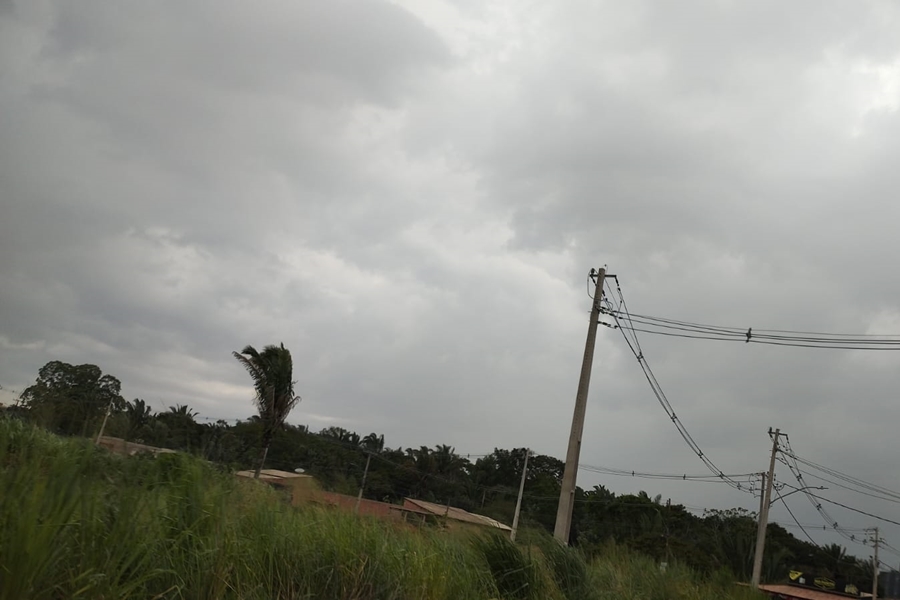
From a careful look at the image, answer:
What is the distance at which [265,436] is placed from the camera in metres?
22.7

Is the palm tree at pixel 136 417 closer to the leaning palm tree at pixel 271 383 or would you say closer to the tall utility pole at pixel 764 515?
the leaning palm tree at pixel 271 383

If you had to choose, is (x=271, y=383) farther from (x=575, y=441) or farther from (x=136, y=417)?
(x=136, y=417)

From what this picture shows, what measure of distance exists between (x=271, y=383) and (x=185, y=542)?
1834 cm

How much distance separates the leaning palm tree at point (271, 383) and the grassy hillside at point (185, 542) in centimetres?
1506

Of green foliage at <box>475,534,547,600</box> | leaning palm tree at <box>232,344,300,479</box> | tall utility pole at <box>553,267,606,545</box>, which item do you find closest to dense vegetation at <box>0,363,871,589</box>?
leaning palm tree at <box>232,344,300,479</box>

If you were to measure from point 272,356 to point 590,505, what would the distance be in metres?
42.2

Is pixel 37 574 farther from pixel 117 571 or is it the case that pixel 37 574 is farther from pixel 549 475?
pixel 549 475

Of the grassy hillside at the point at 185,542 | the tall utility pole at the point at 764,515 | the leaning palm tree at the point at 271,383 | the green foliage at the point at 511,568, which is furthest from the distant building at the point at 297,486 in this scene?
the tall utility pole at the point at 764,515

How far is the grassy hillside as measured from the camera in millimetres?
3941

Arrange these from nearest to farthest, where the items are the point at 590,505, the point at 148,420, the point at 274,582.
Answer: the point at 274,582 < the point at 148,420 < the point at 590,505

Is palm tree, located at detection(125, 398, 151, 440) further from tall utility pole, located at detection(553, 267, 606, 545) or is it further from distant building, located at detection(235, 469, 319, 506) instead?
tall utility pole, located at detection(553, 267, 606, 545)

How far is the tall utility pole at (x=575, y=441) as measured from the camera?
590 inches

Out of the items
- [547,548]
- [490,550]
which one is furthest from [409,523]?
[547,548]

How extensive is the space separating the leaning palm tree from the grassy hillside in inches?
593
